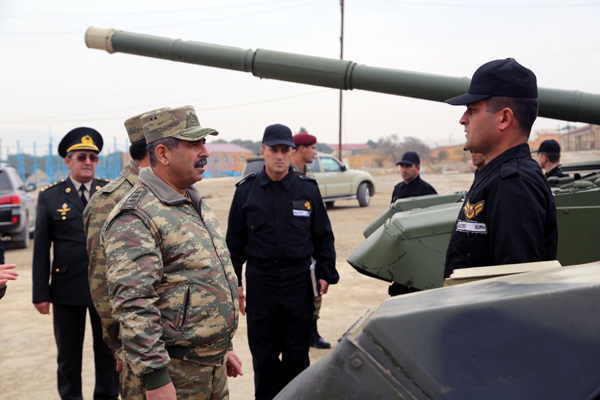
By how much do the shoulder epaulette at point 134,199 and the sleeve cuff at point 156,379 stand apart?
635 mm

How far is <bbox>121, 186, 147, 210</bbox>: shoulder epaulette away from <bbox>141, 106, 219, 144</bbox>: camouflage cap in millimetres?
234

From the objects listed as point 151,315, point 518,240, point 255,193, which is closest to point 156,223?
point 151,315

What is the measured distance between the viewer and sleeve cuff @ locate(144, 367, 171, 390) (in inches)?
74.4

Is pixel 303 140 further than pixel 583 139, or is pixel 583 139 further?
pixel 583 139

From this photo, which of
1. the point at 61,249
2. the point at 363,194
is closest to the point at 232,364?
the point at 61,249

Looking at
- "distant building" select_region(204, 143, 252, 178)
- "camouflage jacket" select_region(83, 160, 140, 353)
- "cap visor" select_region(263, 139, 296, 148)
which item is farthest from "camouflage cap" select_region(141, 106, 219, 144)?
"distant building" select_region(204, 143, 252, 178)

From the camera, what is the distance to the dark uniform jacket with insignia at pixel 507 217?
1.71 meters

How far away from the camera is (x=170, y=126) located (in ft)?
7.34

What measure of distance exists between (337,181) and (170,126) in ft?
44.7

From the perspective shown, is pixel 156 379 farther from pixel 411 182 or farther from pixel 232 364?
pixel 411 182

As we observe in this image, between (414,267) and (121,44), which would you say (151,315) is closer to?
(414,267)

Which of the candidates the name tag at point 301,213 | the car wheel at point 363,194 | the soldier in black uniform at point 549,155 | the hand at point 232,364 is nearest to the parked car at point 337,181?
the car wheel at point 363,194

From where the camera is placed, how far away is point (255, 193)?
3648 millimetres

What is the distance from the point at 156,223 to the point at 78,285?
1.86 m
